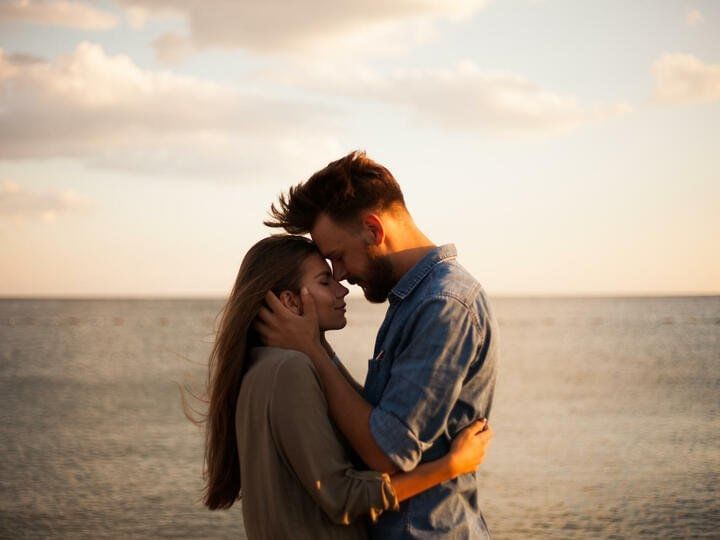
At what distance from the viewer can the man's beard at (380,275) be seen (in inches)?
137

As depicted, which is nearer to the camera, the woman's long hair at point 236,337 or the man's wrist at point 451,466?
the man's wrist at point 451,466

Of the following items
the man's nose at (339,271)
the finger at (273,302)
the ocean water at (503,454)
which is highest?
the man's nose at (339,271)

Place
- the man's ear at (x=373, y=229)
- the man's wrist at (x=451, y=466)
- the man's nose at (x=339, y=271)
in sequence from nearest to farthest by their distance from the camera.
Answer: the man's wrist at (x=451, y=466), the man's ear at (x=373, y=229), the man's nose at (x=339, y=271)

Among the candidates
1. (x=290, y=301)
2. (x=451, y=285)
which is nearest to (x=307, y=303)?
(x=290, y=301)

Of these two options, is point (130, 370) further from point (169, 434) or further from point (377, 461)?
point (377, 461)

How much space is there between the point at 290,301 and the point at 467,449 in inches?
36.1

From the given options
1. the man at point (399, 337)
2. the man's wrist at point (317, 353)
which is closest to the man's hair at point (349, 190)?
the man at point (399, 337)

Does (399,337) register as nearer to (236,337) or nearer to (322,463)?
(322,463)

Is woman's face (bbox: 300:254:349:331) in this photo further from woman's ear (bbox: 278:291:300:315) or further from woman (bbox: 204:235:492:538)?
woman (bbox: 204:235:492:538)

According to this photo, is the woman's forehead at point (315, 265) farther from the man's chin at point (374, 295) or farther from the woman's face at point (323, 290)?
the man's chin at point (374, 295)

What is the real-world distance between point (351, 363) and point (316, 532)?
32.5 m

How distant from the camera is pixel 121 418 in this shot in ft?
68.4

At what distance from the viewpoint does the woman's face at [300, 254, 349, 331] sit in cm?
354

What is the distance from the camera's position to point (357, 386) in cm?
355
